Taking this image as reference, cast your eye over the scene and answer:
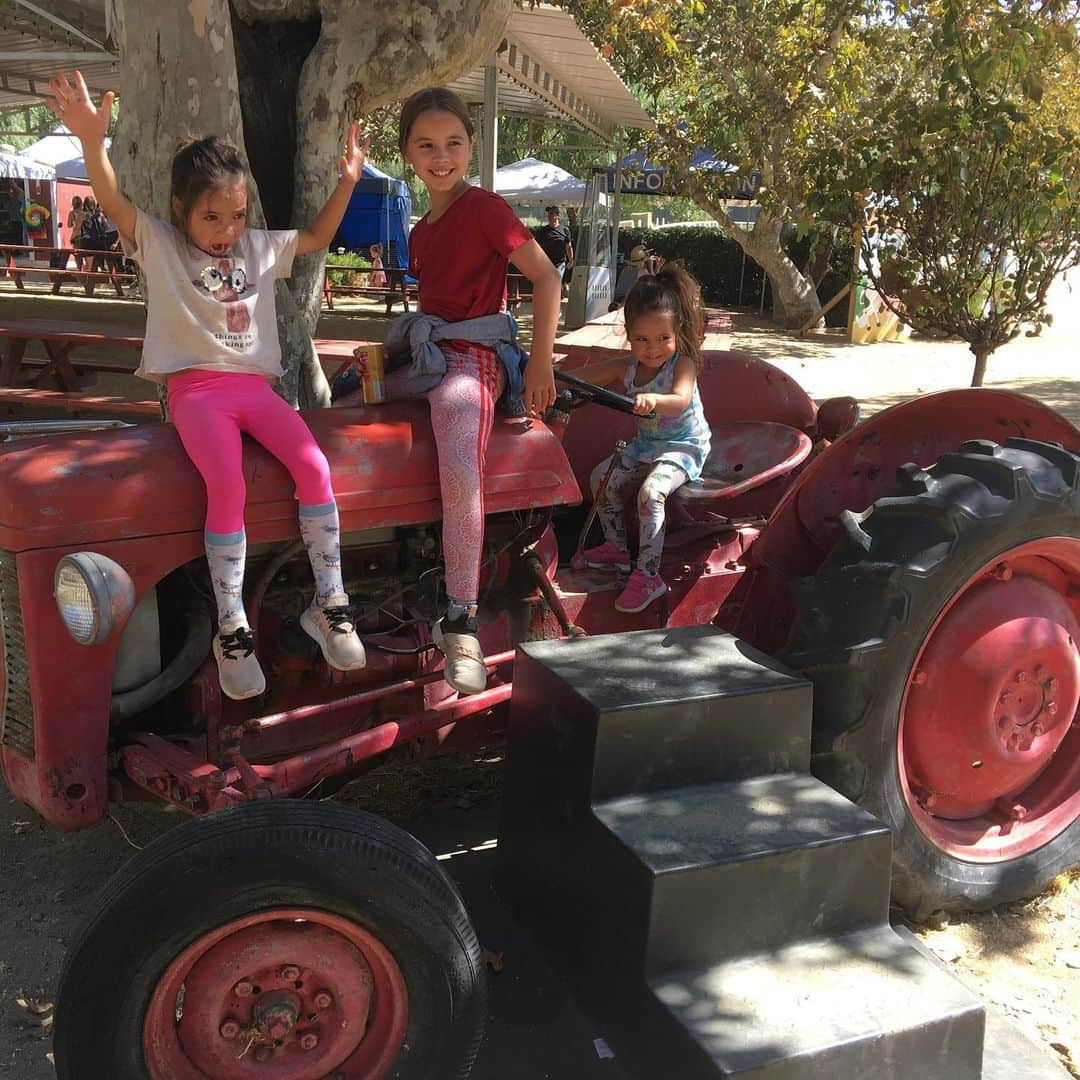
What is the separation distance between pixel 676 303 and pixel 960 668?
131 centimetres

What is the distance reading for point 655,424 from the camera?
3.26 meters

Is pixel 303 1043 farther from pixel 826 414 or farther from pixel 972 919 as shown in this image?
pixel 826 414

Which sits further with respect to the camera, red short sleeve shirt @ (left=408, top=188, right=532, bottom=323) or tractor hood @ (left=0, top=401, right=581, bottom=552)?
red short sleeve shirt @ (left=408, top=188, right=532, bottom=323)

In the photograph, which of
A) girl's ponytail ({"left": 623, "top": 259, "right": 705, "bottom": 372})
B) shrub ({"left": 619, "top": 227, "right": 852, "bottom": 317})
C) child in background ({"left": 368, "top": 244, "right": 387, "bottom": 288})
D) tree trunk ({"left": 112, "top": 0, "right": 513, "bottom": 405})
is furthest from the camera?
shrub ({"left": 619, "top": 227, "right": 852, "bottom": 317})

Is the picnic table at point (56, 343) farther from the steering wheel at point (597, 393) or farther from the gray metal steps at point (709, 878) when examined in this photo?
the gray metal steps at point (709, 878)

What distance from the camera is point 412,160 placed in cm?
271

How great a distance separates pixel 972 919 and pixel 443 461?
1926 mm

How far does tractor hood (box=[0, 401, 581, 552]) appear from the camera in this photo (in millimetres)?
2156

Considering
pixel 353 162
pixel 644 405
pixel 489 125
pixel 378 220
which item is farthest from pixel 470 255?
pixel 378 220

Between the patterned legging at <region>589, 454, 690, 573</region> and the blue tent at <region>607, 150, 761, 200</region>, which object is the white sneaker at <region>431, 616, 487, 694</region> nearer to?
the patterned legging at <region>589, 454, 690, 573</region>

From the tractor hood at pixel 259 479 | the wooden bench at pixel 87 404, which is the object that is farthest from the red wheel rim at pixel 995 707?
the wooden bench at pixel 87 404

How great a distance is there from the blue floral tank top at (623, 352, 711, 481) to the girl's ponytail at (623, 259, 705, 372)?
7 cm

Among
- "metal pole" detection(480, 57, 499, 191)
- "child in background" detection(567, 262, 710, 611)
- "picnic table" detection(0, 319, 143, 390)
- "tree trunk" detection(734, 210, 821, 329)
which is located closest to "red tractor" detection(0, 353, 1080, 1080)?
"child in background" detection(567, 262, 710, 611)

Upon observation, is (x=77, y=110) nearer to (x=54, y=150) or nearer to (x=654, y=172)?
(x=654, y=172)
